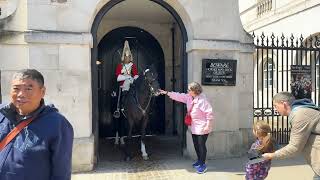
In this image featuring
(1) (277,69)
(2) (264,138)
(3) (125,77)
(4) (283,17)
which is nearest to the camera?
(2) (264,138)

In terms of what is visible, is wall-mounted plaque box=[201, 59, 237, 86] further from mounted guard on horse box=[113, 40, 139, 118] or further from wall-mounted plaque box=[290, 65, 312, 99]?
wall-mounted plaque box=[290, 65, 312, 99]

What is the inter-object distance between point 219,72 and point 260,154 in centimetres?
351

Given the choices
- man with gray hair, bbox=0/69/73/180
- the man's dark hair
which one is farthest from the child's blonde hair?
the man's dark hair

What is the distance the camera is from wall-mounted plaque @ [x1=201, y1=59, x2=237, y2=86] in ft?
24.8

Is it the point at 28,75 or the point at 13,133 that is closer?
the point at 13,133

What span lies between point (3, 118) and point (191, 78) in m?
5.46

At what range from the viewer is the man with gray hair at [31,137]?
92.4 inches

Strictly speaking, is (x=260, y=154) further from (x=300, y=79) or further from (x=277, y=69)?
(x=300, y=79)

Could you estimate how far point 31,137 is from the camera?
2.37m

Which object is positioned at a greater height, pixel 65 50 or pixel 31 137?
pixel 65 50

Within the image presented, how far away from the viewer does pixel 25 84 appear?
2.50 metres

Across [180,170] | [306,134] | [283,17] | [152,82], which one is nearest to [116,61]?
[152,82]

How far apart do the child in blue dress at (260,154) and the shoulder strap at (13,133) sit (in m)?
2.79

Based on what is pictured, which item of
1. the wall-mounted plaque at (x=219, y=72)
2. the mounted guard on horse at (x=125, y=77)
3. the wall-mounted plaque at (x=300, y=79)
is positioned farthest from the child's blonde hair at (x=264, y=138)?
the wall-mounted plaque at (x=300, y=79)
